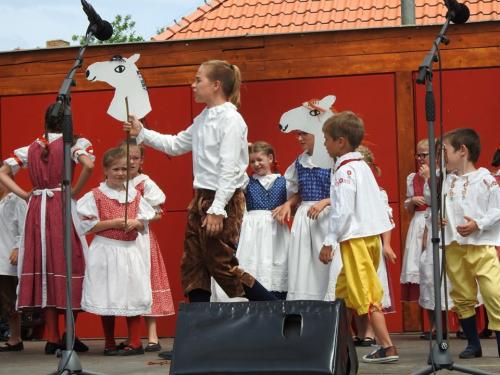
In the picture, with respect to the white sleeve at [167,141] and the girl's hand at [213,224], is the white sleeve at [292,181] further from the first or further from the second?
the girl's hand at [213,224]

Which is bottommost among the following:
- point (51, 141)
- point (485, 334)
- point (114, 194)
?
point (485, 334)

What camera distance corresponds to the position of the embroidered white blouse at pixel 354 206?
6.68 meters

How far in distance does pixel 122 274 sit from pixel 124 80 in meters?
1.71

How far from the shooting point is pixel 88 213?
26.0ft

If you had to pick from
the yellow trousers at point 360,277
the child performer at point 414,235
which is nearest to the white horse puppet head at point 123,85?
the yellow trousers at point 360,277

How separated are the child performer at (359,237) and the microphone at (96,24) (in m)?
1.62

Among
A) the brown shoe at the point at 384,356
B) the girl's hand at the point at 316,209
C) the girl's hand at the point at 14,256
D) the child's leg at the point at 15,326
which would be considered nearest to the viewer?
the brown shoe at the point at 384,356

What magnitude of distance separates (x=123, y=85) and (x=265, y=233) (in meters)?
2.08

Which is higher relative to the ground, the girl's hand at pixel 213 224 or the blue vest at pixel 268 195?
the blue vest at pixel 268 195

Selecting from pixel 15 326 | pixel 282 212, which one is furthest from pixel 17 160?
pixel 282 212

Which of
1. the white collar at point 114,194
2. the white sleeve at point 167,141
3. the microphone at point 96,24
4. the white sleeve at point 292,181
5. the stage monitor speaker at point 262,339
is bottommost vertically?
the stage monitor speaker at point 262,339

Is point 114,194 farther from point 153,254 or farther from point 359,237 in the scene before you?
point 359,237

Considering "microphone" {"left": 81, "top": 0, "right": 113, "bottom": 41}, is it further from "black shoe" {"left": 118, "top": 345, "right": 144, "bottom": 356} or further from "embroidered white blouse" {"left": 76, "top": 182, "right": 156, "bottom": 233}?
"black shoe" {"left": 118, "top": 345, "right": 144, "bottom": 356}

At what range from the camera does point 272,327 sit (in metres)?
5.22
